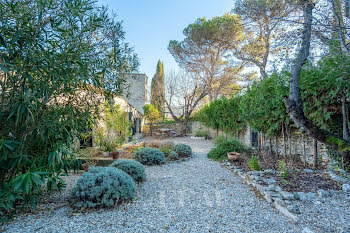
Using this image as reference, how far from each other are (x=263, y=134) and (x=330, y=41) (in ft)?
14.7

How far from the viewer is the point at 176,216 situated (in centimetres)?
268

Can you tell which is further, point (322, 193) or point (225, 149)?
point (225, 149)

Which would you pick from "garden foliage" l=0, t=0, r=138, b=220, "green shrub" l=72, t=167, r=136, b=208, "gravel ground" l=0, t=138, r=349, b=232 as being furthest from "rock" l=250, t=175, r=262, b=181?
"garden foliage" l=0, t=0, r=138, b=220

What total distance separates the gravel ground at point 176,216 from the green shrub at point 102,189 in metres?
0.14

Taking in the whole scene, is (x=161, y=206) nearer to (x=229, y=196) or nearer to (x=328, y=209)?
(x=229, y=196)

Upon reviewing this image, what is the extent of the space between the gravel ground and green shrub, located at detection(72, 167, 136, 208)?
0.14 m

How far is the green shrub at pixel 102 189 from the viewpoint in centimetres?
280

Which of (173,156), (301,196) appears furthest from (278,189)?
(173,156)

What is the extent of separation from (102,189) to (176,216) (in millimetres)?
1188

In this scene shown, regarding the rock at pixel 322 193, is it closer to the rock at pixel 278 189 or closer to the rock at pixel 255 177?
the rock at pixel 278 189

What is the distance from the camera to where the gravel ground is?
7.61 feet

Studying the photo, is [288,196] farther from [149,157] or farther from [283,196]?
[149,157]

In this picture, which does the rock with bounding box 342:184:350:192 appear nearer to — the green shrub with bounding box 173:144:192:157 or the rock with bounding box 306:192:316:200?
the rock with bounding box 306:192:316:200

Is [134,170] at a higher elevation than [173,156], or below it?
higher
